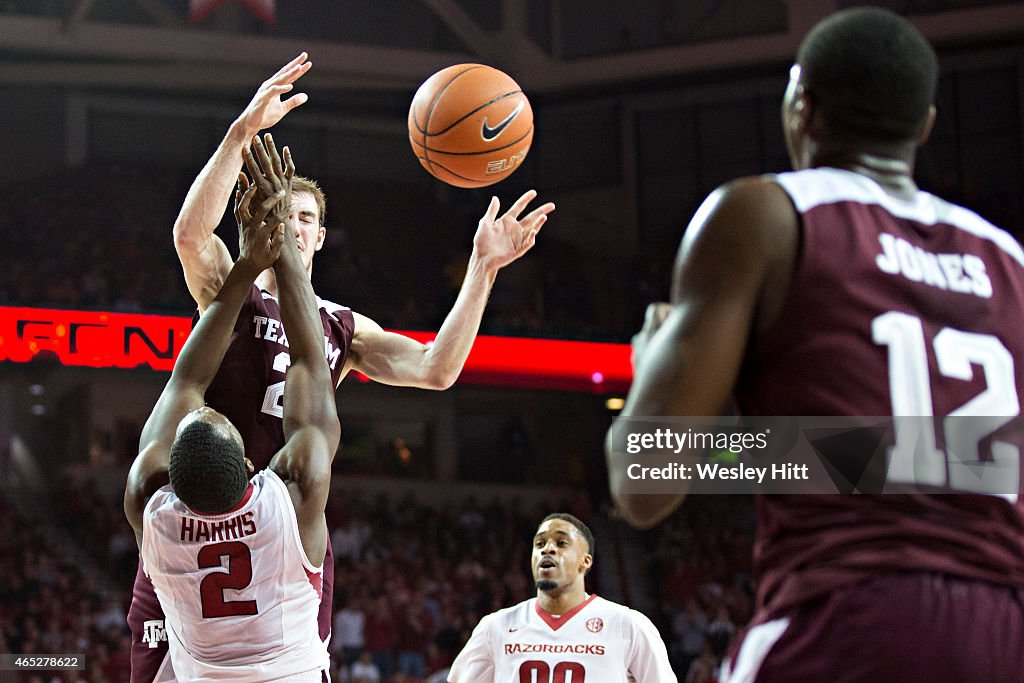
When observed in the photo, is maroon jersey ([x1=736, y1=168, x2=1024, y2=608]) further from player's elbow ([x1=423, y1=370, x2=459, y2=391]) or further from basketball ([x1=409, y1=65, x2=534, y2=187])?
basketball ([x1=409, y1=65, x2=534, y2=187])

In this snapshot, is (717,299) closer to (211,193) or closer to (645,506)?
(645,506)

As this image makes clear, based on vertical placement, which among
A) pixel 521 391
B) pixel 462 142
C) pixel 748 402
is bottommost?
pixel 748 402

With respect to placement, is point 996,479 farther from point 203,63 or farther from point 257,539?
point 203,63

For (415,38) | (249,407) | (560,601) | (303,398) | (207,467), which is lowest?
(560,601)

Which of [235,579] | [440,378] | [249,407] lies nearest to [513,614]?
[440,378]

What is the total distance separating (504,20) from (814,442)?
60.7 ft

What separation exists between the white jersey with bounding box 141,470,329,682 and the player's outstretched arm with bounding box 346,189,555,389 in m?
1.48

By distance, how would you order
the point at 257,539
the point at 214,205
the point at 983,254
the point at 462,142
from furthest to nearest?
the point at 462,142, the point at 214,205, the point at 257,539, the point at 983,254

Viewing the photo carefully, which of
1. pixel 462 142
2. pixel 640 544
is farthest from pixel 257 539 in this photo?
pixel 640 544

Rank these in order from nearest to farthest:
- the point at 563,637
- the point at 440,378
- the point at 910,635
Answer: the point at 910,635, the point at 440,378, the point at 563,637

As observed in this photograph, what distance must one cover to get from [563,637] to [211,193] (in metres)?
2.97

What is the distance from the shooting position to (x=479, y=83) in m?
5.51

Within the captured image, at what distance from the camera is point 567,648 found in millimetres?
6051

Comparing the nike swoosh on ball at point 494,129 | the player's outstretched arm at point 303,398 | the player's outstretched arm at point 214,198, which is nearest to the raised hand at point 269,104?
the player's outstretched arm at point 214,198
